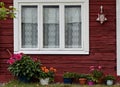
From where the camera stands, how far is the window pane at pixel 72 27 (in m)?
11.2

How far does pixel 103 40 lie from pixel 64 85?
1.91 metres

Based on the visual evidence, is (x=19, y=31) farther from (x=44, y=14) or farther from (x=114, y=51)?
(x=114, y=51)

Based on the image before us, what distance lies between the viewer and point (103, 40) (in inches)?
434

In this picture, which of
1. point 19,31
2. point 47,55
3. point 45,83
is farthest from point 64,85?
point 19,31

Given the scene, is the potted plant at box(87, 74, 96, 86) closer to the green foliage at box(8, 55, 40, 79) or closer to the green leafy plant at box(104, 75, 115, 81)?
the green leafy plant at box(104, 75, 115, 81)

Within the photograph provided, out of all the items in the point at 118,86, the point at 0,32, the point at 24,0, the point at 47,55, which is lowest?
the point at 118,86

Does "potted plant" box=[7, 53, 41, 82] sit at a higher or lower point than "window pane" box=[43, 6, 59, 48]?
lower

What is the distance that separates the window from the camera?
435 inches

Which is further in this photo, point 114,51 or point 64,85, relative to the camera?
point 114,51

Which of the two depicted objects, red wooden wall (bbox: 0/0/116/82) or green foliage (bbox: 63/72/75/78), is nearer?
green foliage (bbox: 63/72/75/78)

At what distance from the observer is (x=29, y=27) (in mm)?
11258

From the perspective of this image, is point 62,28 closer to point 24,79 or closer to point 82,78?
point 82,78

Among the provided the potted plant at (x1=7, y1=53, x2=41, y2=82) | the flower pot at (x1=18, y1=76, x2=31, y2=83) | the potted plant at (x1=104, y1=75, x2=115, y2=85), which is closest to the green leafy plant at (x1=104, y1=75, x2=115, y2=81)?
the potted plant at (x1=104, y1=75, x2=115, y2=85)

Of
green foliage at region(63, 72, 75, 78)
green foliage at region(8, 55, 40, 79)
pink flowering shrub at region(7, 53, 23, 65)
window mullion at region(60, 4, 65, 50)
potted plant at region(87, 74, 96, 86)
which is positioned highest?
window mullion at region(60, 4, 65, 50)
